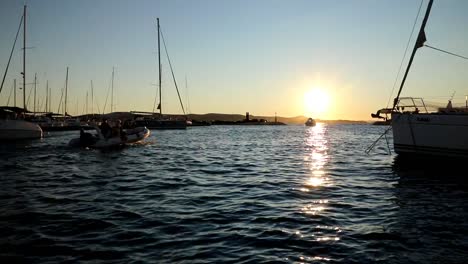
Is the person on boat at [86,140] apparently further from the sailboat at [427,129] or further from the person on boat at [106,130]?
the sailboat at [427,129]

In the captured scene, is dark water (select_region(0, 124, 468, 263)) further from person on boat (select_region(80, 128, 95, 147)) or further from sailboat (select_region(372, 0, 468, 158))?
person on boat (select_region(80, 128, 95, 147))

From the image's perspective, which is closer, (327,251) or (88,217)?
(327,251)

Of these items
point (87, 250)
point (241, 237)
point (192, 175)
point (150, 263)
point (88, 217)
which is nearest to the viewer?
point (150, 263)

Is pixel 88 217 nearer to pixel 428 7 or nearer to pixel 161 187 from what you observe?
pixel 161 187

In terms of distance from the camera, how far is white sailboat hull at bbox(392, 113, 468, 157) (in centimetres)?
1992

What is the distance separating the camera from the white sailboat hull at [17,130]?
36.8 m

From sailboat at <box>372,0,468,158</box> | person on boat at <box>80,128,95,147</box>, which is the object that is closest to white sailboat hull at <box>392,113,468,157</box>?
sailboat at <box>372,0,468,158</box>

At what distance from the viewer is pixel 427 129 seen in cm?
2100

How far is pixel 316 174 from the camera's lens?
1805 centimetres

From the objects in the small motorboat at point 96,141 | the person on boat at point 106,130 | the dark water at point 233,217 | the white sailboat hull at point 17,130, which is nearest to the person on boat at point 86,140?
the small motorboat at point 96,141

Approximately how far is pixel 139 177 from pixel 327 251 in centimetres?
1110

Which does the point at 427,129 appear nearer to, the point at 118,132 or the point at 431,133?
the point at 431,133

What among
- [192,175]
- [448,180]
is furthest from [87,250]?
[448,180]

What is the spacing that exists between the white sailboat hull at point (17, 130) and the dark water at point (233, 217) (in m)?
21.9
